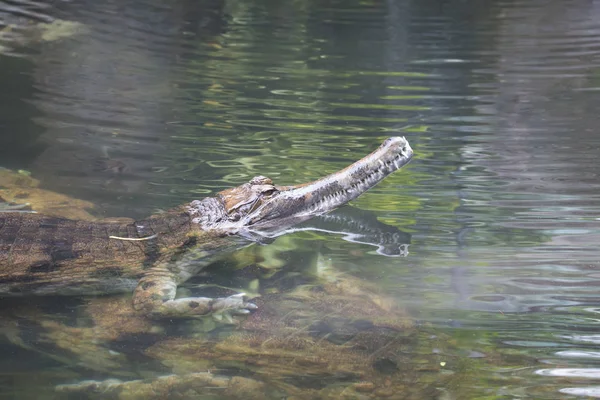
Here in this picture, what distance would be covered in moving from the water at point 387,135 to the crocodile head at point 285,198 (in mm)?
202

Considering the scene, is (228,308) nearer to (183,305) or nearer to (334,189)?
(183,305)

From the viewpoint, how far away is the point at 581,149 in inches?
209

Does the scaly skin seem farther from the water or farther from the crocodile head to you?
the water

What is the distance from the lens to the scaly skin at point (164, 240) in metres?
3.48

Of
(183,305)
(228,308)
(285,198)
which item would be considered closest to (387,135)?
(285,198)

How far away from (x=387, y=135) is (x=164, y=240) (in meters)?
2.58

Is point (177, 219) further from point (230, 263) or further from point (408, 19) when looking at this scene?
point (408, 19)

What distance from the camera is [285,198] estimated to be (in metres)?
4.15

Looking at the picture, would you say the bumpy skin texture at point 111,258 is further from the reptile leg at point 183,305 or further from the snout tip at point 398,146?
the snout tip at point 398,146

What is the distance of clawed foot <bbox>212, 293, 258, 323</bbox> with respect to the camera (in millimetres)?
3373

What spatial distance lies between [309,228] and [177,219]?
34.3 inches

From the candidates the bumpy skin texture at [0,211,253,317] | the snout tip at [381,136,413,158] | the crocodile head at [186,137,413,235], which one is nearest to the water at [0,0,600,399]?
the crocodile head at [186,137,413,235]

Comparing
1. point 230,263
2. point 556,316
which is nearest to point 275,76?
point 230,263

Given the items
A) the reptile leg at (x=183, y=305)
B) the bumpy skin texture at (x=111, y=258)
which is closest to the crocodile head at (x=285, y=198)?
the bumpy skin texture at (x=111, y=258)
